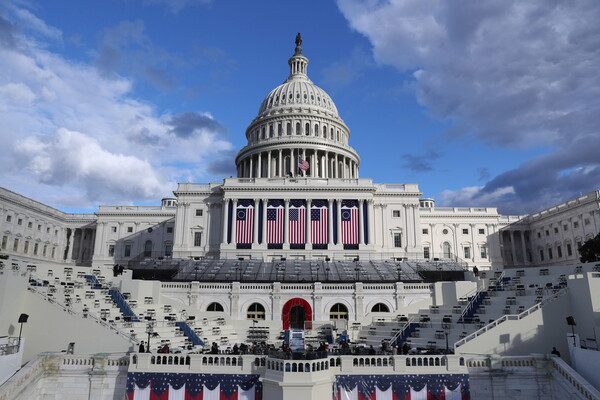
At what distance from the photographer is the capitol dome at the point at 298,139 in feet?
325

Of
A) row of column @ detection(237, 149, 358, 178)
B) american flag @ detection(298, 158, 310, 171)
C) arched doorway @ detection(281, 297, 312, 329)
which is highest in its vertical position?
row of column @ detection(237, 149, 358, 178)

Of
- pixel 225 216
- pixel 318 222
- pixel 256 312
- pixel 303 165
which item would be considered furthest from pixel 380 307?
pixel 303 165

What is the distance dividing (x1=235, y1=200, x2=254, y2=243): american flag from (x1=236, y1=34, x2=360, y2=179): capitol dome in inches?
693

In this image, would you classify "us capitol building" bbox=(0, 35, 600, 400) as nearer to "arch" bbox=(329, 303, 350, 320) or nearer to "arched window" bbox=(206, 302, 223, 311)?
"arch" bbox=(329, 303, 350, 320)

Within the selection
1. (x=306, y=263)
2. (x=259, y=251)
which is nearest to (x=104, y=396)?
(x=306, y=263)

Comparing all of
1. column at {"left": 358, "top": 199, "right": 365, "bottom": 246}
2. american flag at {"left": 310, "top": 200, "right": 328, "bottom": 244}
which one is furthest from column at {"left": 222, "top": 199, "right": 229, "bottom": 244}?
column at {"left": 358, "top": 199, "right": 365, "bottom": 246}

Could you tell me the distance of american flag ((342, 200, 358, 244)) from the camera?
250ft

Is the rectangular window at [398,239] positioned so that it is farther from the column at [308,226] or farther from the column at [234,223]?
the column at [234,223]

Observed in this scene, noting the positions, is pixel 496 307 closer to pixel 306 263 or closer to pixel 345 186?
pixel 306 263

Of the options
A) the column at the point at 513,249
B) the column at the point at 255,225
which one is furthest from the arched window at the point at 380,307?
the column at the point at 513,249

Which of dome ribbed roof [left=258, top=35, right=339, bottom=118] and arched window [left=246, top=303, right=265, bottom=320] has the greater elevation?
dome ribbed roof [left=258, top=35, right=339, bottom=118]

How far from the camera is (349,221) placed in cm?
7719

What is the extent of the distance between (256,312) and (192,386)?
77.6ft

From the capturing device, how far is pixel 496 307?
125ft
